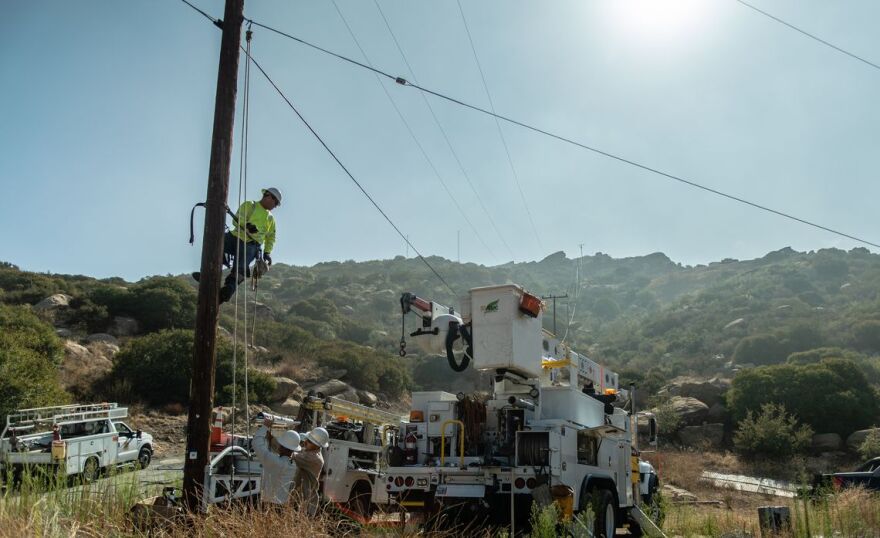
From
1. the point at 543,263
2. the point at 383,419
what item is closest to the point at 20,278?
the point at 383,419

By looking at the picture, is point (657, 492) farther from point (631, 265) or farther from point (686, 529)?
point (631, 265)

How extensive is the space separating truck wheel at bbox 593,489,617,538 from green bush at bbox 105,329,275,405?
1647 centimetres

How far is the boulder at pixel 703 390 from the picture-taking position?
34000mm

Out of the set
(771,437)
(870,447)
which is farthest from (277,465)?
(870,447)

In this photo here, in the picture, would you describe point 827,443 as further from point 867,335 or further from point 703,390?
point 867,335

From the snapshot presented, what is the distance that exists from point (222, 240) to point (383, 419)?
6849mm

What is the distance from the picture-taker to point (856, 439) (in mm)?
27688

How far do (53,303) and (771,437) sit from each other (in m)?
30.8

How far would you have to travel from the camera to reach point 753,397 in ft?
102

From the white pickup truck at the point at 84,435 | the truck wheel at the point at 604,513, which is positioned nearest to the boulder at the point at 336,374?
the white pickup truck at the point at 84,435

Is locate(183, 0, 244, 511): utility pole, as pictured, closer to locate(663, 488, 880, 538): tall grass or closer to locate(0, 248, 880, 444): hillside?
locate(663, 488, 880, 538): tall grass

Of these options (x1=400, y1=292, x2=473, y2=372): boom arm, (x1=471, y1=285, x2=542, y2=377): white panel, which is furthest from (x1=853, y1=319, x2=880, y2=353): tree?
(x1=400, y1=292, x2=473, y2=372): boom arm

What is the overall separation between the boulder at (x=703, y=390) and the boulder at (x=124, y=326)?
24553 mm

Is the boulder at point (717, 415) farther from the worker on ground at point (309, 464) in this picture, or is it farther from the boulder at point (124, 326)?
the worker on ground at point (309, 464)
